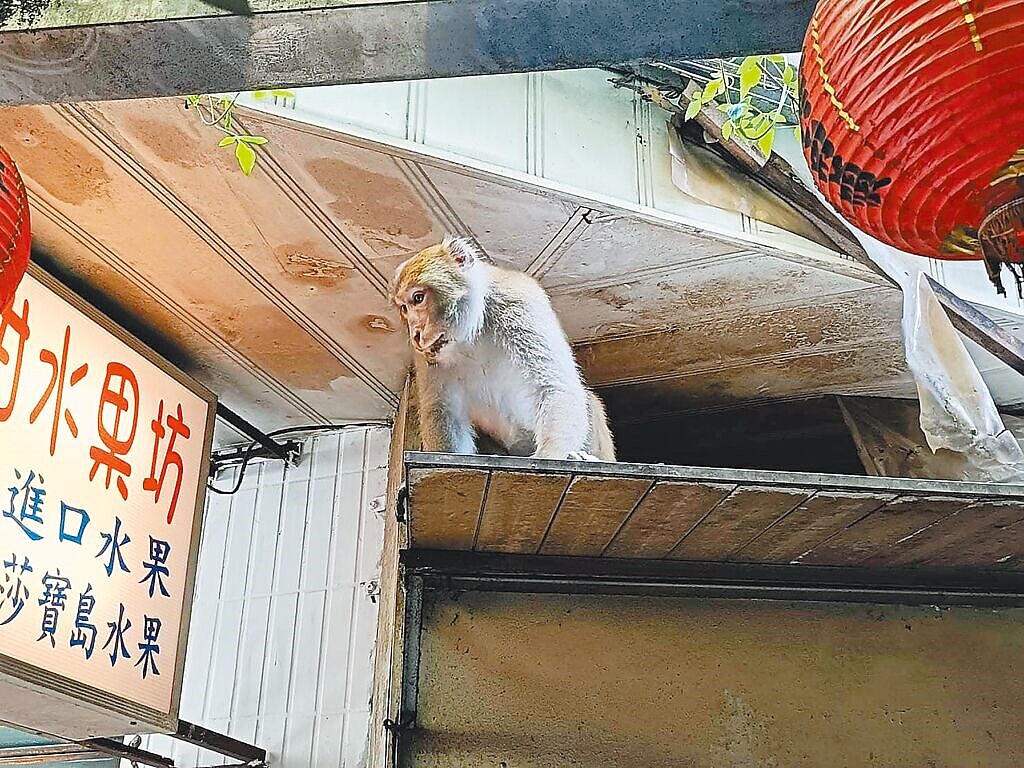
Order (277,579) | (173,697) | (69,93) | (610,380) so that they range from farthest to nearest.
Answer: (277,579)
(610,380)
(173,697)
(69,93)

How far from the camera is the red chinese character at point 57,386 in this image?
3137 mm

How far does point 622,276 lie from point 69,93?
2065mm

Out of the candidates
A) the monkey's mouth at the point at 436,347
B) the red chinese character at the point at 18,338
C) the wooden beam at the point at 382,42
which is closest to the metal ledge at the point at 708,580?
the monkey's mouth at the point at 436,347

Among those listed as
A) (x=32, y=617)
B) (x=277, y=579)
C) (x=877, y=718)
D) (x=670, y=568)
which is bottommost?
(x=877, y=718)

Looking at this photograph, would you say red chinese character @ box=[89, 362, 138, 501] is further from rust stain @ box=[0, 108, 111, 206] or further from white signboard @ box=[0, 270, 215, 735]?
rust stain @ box=[0, 108, 111, 206]

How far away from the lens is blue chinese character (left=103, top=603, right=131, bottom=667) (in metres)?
3.22

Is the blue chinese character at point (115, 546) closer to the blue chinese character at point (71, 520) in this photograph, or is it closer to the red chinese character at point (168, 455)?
the blue chinese character at point (71, 520)

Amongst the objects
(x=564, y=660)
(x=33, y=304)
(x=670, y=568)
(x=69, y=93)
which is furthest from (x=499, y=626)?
(x=69, y=93)

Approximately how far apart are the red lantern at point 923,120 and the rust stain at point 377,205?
6.12ft

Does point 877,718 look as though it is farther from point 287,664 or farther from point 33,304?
point 33,304

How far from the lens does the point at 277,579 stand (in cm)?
456

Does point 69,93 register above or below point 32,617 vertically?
above

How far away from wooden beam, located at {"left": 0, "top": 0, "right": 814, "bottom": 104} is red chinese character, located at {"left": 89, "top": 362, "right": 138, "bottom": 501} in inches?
65.5

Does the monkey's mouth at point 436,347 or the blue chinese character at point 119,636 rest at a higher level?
the monkey's mouth at point 436,347
